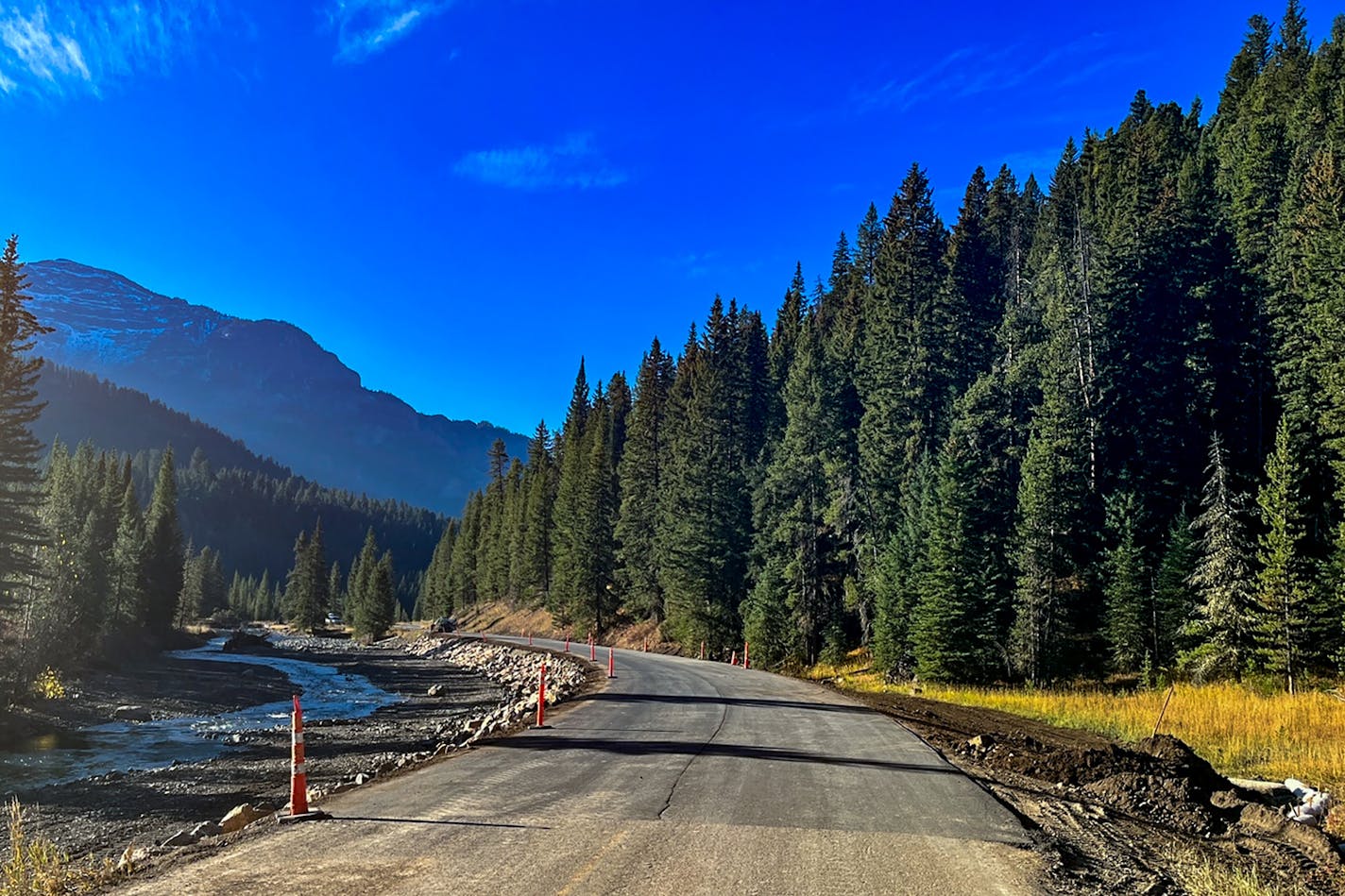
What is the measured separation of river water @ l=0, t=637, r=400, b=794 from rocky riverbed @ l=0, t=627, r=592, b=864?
67cm

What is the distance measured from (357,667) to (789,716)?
46.7 meters

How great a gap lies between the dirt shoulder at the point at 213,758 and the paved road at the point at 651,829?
13.6 feet

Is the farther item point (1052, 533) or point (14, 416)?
point (1052, 533)

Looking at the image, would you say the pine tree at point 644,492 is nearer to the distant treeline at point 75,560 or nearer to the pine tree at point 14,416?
the distant treeline at point 75,560

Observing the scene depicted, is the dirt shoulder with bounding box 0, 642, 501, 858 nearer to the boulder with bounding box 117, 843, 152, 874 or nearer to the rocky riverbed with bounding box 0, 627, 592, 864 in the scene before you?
the rocky riverbed with bounding box 0, 627, 592, 864

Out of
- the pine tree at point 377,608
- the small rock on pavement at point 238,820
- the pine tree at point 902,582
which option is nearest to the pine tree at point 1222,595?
the pine tree at point 902,582

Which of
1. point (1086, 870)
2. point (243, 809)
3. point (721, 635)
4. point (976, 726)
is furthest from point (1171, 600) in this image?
point (243, 809)

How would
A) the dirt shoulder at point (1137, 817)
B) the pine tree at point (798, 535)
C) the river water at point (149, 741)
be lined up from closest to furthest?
1. the dirt shoulder at point (1137, 817)
2. the river water at point (149, 741)
3. the pine tree at point (798, 535)

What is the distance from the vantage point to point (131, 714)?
97.2 ft

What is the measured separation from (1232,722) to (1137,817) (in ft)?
36.7

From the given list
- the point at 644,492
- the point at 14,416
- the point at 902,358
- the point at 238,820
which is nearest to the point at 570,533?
the point at 644,492

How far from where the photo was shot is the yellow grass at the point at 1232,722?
14.4 meters

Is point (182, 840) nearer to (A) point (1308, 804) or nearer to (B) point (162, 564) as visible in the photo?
(A) point (1308, 804)

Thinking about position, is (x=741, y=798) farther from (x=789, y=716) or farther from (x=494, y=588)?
(x=494, y=588)
